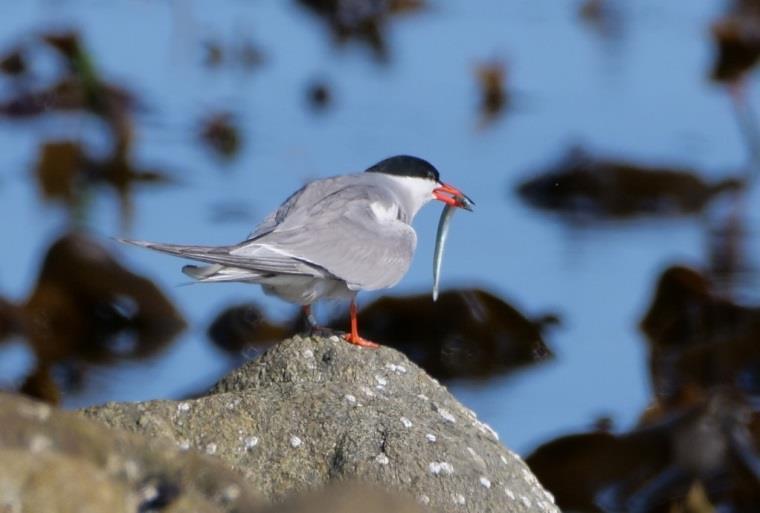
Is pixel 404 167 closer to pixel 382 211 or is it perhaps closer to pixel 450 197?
pixel 450 197

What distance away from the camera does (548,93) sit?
13242 millimetres

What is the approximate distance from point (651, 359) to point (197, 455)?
5900 millimetres

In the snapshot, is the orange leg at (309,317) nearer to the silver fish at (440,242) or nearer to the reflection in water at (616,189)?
the silver fish at (440,242)

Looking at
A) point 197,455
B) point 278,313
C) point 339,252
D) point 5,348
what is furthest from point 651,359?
point 197,455

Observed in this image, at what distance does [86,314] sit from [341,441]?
4.94m

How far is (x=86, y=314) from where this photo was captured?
935cm

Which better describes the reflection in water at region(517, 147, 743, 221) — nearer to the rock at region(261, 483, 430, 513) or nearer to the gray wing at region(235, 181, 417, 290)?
the gray wing at region(235, 181, 417, 290)

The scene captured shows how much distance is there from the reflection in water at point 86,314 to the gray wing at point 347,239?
323cm

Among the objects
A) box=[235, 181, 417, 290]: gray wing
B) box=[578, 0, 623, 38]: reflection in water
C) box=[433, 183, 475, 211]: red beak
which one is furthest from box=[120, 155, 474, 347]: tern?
box=[578, 0, 623, 38]: reflection in water

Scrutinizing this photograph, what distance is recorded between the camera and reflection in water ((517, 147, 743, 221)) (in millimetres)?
11688

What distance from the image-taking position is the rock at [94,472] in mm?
3084

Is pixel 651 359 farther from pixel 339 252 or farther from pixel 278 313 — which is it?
pixel 339 252

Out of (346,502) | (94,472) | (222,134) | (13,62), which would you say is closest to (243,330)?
Answer: (222,134)

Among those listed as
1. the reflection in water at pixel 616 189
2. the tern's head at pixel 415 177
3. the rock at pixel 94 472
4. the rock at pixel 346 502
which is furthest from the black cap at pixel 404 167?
the reflection in water at pixel 616 189
